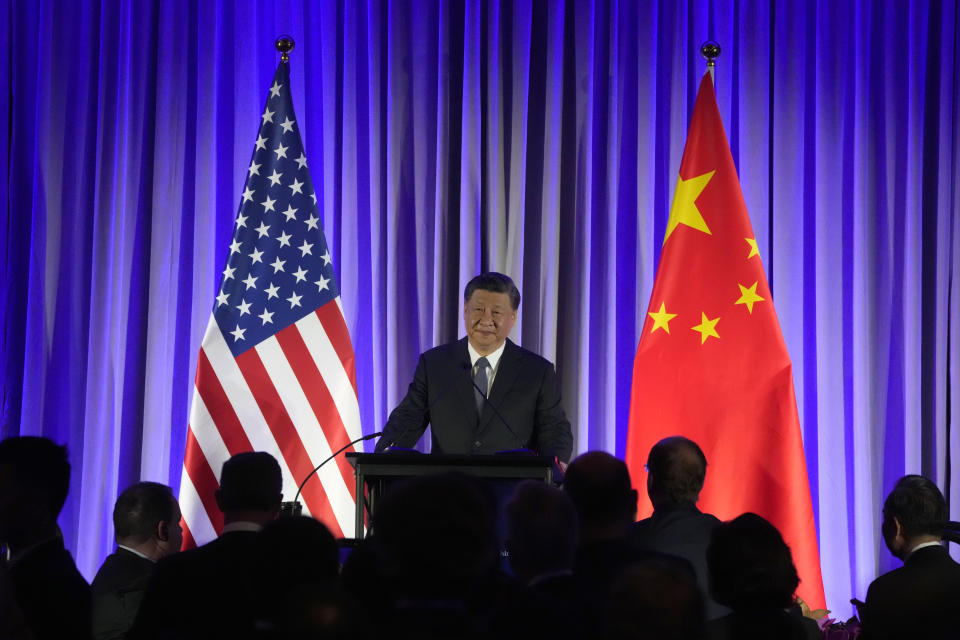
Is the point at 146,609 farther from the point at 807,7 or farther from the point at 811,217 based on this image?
the point at 807,7

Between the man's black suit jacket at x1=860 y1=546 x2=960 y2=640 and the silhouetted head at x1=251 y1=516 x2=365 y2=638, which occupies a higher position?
the silhouetted head at x1=251 y1=516 x2=365 y2=638

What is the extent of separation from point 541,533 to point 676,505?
4.31 feet

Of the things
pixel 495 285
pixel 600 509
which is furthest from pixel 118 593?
pixel 495 285

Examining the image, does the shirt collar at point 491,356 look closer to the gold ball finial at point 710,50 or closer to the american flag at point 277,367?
the american flag at point 277,367

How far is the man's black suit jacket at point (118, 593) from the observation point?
3430 mm

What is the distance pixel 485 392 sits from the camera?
4.96 meters

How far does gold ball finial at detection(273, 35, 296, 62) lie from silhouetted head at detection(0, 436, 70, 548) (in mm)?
3839

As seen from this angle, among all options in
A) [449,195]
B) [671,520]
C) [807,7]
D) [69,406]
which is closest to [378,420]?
[449,195]

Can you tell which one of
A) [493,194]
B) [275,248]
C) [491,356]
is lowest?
[491,356]

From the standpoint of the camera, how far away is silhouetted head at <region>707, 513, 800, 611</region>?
2256mm

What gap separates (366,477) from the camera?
397 cm

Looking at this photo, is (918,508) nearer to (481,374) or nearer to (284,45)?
(481,374)

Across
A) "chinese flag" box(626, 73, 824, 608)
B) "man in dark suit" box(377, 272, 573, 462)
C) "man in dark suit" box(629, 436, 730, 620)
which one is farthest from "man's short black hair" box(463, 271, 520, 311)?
"man in dark suit" box(629, 436, 730, 620)

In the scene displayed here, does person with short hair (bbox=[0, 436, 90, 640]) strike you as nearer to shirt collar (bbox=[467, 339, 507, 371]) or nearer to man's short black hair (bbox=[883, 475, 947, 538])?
man's short black hair (bbox=[883, 475, 947, 538])
